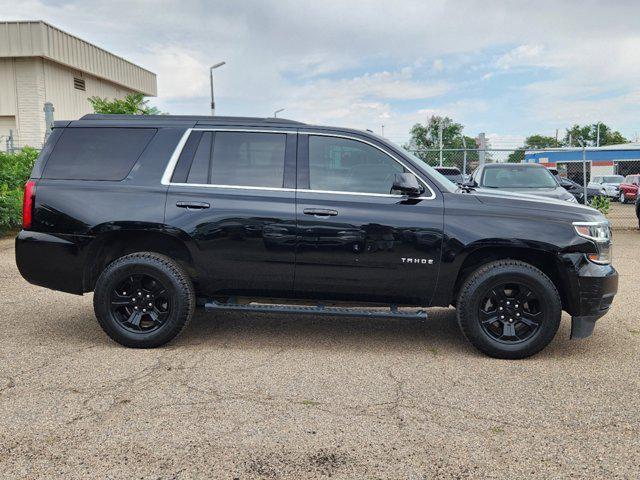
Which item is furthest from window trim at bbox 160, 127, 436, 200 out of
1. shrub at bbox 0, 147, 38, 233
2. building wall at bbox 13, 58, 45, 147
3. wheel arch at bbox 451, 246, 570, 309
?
building wall at bbox 13, 58, 45, 147

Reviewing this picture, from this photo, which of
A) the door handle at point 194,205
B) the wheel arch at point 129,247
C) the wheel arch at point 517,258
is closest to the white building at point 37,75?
the wheel arch at point 129,247

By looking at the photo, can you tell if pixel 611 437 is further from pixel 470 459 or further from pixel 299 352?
pixel 299 352

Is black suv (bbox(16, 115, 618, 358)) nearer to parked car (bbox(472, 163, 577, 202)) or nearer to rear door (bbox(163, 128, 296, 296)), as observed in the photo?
rear door (bbox(163, 128, 296, 296))

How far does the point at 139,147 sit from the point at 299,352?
7.22 ft

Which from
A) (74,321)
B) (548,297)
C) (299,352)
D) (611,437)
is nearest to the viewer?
(611,437)

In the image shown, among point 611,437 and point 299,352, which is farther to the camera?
point 299,352

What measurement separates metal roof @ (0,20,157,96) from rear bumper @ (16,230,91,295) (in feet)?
73.4

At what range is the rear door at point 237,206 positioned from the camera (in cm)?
455

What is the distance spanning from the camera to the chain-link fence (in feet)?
50.8

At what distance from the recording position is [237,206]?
457 centimetres

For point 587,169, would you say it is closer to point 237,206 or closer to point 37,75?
point 37,75

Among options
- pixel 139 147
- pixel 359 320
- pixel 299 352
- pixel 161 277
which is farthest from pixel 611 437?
pixel 139 147

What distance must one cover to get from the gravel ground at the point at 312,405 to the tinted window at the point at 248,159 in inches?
56.1

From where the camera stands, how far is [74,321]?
5602 mm
